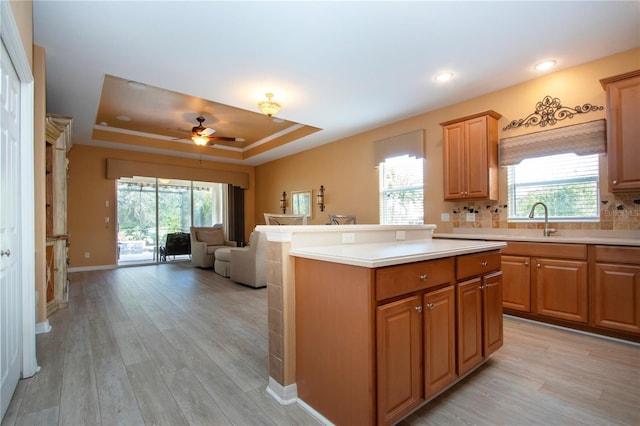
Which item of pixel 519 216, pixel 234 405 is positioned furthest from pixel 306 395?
pixel 519 216

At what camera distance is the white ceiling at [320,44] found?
7.97 ft

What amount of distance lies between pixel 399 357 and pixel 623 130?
307 centimetres

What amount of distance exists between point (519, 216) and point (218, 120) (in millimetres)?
5052

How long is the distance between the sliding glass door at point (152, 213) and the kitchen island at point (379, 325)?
6889mm

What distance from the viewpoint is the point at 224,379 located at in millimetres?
2121

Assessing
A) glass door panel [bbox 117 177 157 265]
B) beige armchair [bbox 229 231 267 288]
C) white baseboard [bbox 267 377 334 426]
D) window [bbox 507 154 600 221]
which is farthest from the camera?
glass door panel [bbox 117 177 157 265]

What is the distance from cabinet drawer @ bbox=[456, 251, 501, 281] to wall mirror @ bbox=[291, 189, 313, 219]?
480cm

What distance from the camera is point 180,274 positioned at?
6.06 metres

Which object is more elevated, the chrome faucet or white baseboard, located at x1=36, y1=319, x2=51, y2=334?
the chrome faucet

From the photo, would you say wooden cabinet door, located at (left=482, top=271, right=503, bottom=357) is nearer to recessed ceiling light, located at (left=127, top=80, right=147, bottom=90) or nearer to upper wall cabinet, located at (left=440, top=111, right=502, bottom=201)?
upper wall cabinet, located at (left=440, top=111, right=502, bottom=201)

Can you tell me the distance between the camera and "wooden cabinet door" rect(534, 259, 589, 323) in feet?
9.42

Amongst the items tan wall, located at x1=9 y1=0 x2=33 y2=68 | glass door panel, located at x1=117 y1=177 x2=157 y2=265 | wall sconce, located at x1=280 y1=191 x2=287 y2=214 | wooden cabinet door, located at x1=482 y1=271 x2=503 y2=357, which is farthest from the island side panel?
glass door panel, located at x1=117 y1=177 x2=157 y2=265

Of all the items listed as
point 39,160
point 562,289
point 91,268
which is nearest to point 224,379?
point 39,160

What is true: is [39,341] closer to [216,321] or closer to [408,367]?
[216,321]
